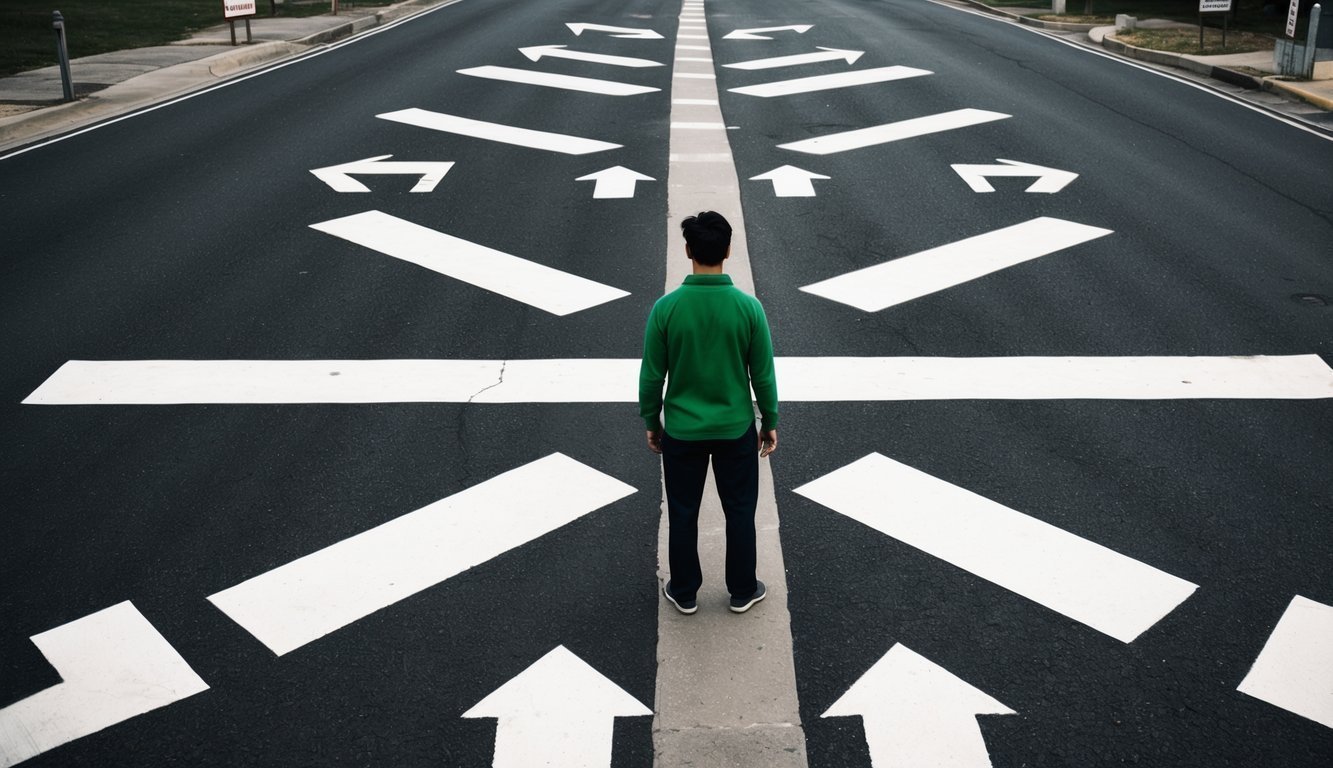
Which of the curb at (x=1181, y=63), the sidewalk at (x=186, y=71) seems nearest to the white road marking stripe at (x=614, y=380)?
the sidewalk at (x=186, y=71)

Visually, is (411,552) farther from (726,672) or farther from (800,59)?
(800,59)

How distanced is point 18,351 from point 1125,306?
8269mm

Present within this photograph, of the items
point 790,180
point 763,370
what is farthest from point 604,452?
point 790,180

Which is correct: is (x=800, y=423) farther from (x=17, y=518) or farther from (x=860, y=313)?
(x=17, y=518)

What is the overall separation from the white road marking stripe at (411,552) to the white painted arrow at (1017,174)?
302 inches

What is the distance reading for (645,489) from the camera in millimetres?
6711

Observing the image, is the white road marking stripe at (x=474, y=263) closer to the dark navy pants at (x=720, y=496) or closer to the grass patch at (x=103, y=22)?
the dark navy pants at (x=720, y=496)

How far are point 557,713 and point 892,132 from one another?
39.7 feet

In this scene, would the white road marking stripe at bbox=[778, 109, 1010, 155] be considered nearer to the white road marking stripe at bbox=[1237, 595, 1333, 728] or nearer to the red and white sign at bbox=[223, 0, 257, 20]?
the white road marking stripe at bbox=[1237, 595, 1333, 728]

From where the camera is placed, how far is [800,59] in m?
21.5

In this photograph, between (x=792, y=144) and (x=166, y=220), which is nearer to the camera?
(x=166, y=220)

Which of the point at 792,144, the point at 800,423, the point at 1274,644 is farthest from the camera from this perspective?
the point at 792,144

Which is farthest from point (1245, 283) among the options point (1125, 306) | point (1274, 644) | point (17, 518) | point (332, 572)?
point (17, 518)

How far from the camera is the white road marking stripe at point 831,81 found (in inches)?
726
